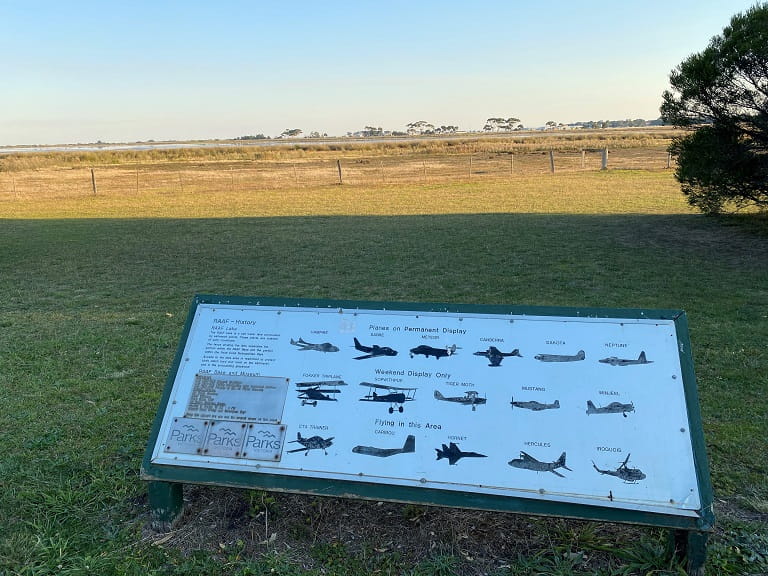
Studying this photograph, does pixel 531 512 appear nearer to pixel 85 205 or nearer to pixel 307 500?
pixel 307 500

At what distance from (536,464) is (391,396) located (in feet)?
2.11

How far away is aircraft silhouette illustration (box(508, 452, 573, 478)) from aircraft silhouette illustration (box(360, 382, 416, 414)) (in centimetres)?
49

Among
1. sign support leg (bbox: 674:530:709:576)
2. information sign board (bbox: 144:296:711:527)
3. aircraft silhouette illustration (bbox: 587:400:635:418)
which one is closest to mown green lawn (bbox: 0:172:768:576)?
sign support leg (bbox: 674:530:709:576)

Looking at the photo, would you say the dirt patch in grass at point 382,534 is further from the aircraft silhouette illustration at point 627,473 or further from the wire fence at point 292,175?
the wire fence at point 292,175

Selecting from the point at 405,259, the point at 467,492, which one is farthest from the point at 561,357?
the point at 405,259

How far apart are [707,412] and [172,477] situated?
323 centimetres

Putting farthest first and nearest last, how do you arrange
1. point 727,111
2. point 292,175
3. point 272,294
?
1. point 292,175
2. point 727,111
3. point 272,294

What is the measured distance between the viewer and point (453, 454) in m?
2.52

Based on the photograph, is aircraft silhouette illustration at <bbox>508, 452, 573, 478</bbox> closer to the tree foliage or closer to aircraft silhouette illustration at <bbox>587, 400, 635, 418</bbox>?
aircraft silhouette illustration at <bbox>587, 400, 635, 418</bbox>

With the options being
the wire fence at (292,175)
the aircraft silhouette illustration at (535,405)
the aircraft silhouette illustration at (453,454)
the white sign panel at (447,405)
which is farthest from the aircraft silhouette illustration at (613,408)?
the wire fence at (292,175)

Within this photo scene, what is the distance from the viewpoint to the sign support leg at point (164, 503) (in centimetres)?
284

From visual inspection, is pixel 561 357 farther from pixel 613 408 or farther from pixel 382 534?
pixel 382 534

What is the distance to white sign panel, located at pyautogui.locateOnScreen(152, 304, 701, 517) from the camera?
2.42 metres

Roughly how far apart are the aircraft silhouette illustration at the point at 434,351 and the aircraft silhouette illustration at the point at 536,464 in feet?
1.73
